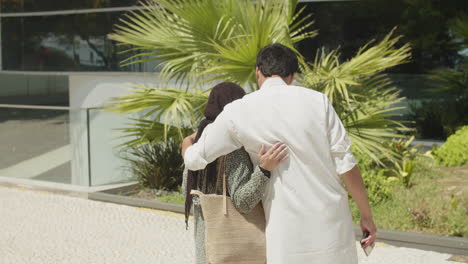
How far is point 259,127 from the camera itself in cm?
302

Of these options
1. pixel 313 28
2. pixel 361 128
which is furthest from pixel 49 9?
pixel 361 128

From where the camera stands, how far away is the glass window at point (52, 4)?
1585 cm

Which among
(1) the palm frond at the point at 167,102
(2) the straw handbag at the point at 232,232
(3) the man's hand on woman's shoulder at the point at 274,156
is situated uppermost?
(3) the man's hand on woman's shoulder at the point at 274,156

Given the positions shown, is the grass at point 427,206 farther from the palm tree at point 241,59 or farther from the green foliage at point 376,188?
the palm tree at point 241,59

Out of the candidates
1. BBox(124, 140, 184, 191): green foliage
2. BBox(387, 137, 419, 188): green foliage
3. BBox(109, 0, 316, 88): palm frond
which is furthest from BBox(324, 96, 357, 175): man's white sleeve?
BBox(124, 140, 184, 191): green foliage

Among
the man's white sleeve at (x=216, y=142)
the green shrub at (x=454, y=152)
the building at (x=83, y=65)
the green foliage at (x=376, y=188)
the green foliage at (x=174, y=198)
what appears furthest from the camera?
the building at (x=83, y=65)

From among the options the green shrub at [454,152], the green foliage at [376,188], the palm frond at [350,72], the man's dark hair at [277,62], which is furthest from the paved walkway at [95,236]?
the green shrub at [454,152]

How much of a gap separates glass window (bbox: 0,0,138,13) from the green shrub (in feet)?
26.0

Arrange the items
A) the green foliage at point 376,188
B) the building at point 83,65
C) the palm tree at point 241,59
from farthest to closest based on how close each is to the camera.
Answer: the building at point 83,65
the green foliage at point 376,188
the palm tree at point 241,59

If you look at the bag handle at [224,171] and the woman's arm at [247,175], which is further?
the bag handle at [224,171]

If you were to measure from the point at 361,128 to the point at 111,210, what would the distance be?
10.4 feet

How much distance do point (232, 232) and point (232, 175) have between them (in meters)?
0.26

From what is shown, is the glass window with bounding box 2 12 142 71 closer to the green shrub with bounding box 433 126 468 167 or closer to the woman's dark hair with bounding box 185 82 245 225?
the green shrub with bounding box 433 126 468 167

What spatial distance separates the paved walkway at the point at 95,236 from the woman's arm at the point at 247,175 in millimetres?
3072
